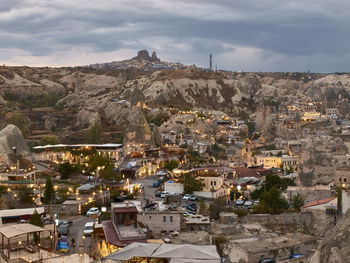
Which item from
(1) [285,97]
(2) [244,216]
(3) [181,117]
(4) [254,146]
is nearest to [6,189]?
(2) [244,216]

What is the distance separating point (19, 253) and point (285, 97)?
137m

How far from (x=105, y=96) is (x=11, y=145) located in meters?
64.4

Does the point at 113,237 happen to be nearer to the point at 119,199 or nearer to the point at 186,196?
the point at 119,199

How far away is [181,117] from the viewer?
280ft

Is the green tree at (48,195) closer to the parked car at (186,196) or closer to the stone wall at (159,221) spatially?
Answer: the parked car at (186,196)

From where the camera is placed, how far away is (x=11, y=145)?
156 feet

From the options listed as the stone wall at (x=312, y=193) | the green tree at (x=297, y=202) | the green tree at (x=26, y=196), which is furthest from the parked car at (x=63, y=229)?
the stone wall at (x=312, y=193)

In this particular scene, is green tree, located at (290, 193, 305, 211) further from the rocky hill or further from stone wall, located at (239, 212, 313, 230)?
the rocky hill

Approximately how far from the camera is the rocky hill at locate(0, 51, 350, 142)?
90188 millimetres

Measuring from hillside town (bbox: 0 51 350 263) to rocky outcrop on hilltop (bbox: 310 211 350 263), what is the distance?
0.02 metres

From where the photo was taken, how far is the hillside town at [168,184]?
1872 cm

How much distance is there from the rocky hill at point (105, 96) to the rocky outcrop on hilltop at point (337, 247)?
60.3 meters

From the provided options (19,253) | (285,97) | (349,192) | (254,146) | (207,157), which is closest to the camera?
(19,253)

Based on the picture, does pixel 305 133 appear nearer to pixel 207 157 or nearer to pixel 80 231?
pixel 207 157
